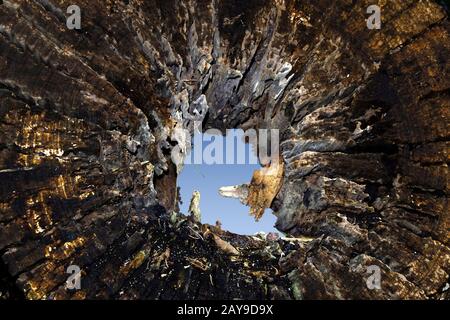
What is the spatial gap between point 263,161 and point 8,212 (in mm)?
3629

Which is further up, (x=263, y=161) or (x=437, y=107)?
(x=437, y=107)

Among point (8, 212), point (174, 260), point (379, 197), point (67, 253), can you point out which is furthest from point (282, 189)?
point (8, 212)

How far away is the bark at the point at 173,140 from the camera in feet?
8.71

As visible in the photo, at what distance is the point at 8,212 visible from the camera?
2.48m

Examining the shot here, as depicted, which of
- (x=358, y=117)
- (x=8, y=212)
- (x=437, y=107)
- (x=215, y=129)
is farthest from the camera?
(x=215, y=129)

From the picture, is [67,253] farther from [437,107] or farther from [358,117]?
[437,107]

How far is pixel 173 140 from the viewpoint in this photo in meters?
4.01

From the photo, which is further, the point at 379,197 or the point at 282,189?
the point at 282,189

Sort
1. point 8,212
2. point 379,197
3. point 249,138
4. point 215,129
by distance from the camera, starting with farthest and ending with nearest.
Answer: point 249,138 < point 215,129 < point 379,197 < point 8,212

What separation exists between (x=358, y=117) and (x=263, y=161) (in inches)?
83.6

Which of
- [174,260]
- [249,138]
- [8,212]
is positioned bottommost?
[174,260]

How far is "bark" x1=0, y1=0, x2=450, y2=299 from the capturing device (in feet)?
8.71
